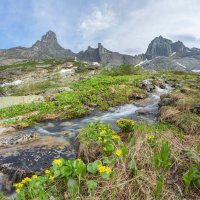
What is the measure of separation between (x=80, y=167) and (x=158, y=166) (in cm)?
145

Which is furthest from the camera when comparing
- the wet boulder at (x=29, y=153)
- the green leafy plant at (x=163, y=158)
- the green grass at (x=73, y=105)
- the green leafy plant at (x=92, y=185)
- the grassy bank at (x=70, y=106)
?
the green grass at (x=73, y=105)

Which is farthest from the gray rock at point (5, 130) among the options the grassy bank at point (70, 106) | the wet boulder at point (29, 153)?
the wet boulder at point (29, 153)

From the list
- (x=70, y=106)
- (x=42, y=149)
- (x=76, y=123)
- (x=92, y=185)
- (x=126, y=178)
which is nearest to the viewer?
(x=92, y=185)

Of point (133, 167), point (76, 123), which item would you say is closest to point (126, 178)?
point (133, 167)

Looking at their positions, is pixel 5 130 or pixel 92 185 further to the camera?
pixel 5 130

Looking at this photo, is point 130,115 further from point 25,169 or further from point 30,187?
point 30,187

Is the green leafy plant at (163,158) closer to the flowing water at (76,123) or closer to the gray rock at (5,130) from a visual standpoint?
the flowing water at (76,123)

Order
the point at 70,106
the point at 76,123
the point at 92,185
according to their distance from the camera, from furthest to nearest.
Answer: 1. the point at 70,106
2. the point at 76,123
3. the point at 92,185

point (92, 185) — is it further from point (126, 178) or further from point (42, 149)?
point (42, 149)

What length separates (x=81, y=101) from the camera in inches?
815

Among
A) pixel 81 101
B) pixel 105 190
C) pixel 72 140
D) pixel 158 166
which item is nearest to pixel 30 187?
pixel 105 190

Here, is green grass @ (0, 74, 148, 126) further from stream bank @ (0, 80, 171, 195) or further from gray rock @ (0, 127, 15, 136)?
stream bank @ (0, 80, 171, 195)

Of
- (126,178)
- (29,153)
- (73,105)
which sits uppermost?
(126,178)

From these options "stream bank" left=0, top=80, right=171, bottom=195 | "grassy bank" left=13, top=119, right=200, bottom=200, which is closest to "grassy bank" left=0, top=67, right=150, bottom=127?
"stream bank" left=0, top=80, right=171, bottom=195
